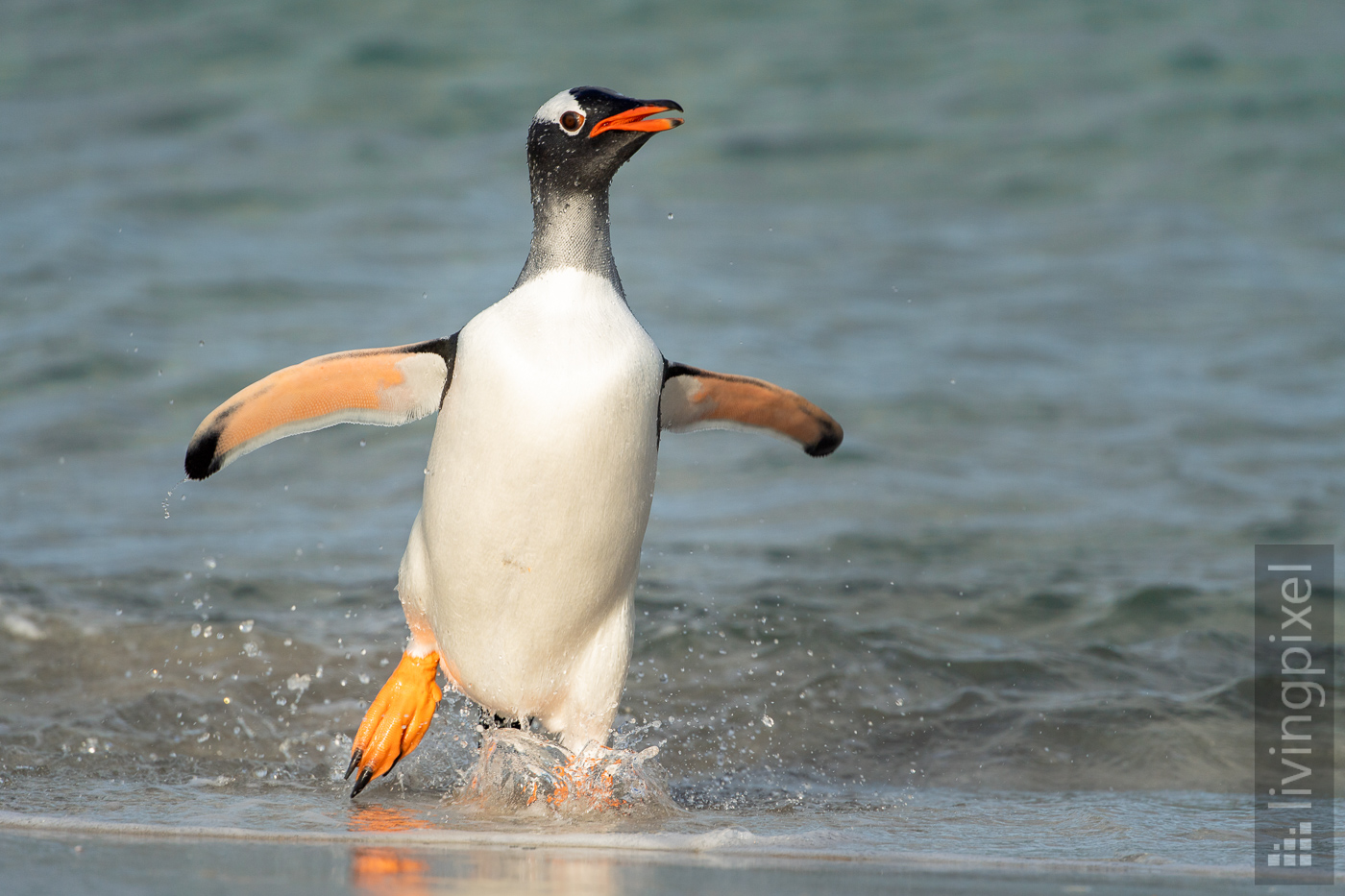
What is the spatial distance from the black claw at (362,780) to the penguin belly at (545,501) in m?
0.30

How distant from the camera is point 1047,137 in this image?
1123 centimetres

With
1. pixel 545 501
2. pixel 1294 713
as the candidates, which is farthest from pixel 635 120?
pixel 1294 713

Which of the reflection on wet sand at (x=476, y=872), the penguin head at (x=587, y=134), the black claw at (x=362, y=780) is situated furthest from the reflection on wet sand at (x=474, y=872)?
the penguin head at (x=587, y=134)

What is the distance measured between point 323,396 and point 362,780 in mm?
868

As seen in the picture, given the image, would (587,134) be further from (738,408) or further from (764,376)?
(764,376)

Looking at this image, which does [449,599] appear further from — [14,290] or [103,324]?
[14,290]

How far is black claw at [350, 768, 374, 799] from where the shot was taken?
3.03 m

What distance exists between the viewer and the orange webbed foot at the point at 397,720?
308 centimetres

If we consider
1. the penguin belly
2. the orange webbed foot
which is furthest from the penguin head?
the orange webbed foot

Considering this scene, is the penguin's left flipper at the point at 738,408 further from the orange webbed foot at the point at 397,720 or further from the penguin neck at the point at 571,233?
the orange webbed foot at the point at 397,720

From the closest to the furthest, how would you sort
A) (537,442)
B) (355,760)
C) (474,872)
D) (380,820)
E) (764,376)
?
1. (474,872)
2. (380,820)
3. (537,442)
4. (355,760)
5. (764,376)

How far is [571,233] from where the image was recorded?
9.70 ft

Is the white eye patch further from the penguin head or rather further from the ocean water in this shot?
the ocean water

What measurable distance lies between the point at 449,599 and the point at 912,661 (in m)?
1.88
